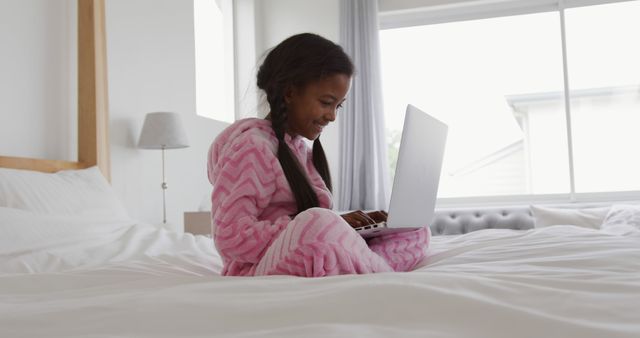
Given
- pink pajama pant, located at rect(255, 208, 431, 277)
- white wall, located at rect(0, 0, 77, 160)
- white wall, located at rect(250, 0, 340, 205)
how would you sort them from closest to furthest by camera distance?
pink pajama pant, located at rect(255, 208, 431, 277)
white wall, located at rect(0, 0, 77, 160)
white wall, located at rect(250, 0, 340, 205)

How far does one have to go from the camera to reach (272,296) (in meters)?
0.77

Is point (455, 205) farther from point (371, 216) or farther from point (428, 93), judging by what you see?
point (371, 216)

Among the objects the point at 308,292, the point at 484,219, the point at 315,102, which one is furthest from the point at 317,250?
the point at 484,219

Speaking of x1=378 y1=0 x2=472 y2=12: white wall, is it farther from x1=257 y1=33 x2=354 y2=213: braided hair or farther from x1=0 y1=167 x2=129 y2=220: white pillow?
x1=257 y1=33 x2=354 y2=213: braided hair

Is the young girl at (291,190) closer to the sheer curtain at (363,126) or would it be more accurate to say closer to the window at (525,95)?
the sheer curtain at (363,126)

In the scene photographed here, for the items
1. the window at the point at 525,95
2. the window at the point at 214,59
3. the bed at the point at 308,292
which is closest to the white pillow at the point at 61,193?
the bed at the point at 308,292

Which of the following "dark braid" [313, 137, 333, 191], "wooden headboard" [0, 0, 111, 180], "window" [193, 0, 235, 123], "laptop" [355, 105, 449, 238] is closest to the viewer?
"laptop" [355, 105, 449, 238]

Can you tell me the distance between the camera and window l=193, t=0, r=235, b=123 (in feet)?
14.1

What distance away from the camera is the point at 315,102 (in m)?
1.52

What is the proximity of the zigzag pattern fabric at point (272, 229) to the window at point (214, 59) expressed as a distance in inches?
115

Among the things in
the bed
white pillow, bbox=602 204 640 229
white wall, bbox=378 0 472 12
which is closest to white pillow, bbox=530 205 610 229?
white pillow, bbox=602 204 640 229

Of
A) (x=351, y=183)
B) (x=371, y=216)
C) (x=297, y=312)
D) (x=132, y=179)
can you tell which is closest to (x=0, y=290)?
(x=297, y=312)

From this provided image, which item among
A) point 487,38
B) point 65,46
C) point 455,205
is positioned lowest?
point 455,205

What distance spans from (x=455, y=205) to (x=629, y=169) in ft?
4.26
